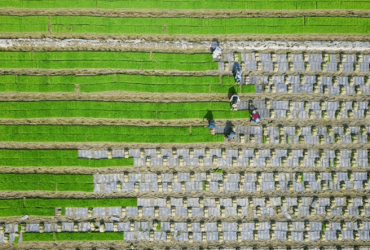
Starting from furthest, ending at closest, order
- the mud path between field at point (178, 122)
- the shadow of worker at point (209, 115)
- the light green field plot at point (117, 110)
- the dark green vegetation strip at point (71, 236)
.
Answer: the shadow of worker at point (209, 115) < the mud path between field at point (178, 122) < the light green field plot at point (117, 110) < the dark green vegetation strip at point (71, 236)

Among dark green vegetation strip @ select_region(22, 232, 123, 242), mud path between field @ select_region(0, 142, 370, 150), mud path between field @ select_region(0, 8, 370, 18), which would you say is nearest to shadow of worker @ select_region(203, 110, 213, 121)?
mud path between field @ select_region(0, 142, 370, 150)

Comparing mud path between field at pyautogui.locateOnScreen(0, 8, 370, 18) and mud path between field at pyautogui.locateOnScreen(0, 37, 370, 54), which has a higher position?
mud path between field at pyautogui.locateOnScreen(0, 8, 370, 18)

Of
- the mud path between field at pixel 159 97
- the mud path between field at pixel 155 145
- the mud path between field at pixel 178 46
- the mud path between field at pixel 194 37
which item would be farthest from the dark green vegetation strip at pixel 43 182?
the mud path between field at pixel 194 37

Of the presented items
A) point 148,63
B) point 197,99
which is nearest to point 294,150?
point 197,99

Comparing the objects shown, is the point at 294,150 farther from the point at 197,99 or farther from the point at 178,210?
the point at 178,210

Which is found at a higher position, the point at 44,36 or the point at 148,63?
the point at 44,36

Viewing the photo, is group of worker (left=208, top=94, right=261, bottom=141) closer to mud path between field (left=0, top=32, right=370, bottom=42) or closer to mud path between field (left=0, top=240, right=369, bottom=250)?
mud path between field (left=0, top=32, right=370, bottom=42)

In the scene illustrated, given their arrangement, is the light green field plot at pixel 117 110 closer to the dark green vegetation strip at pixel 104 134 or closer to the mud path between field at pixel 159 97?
the mud path between field at pixel 159 97
